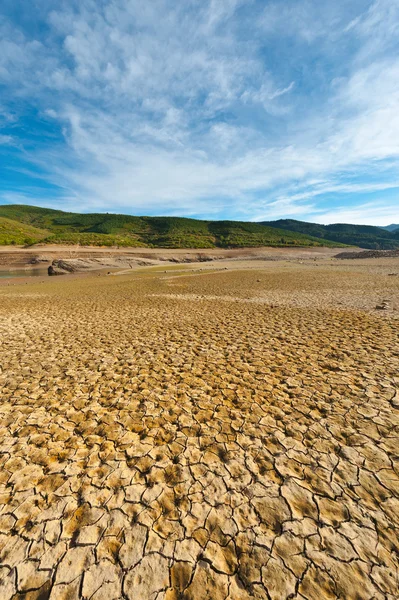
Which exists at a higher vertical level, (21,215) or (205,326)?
(21,215)

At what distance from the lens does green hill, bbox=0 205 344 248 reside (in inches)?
4523

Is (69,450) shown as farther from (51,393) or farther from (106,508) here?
(51,393)

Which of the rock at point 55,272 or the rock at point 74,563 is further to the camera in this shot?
the rock at point 55,272

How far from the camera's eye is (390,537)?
3.06m

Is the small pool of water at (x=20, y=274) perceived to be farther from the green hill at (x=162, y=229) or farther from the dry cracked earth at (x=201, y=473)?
the green hill at (x=162, y=229)

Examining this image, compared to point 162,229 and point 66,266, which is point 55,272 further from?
point 162,229

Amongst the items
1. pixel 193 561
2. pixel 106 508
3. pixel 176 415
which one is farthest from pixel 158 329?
pixel 193 561

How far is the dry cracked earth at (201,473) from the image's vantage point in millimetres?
2738

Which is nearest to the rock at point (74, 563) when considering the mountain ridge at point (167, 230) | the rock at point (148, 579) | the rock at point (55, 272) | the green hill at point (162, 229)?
the rock at point (148, 579)

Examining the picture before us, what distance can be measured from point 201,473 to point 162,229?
487 ft

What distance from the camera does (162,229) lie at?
14388cm

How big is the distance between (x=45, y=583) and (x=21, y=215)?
22956 centimetres

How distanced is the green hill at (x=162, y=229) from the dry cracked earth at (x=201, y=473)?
9432 centimetres

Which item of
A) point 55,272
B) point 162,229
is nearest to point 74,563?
point 55,272
